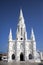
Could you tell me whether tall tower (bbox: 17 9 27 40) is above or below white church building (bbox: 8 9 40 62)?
above

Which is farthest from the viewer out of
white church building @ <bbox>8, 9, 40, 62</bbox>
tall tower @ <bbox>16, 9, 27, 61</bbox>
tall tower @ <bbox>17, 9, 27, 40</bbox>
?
tall tower @ <bbox>17, 9, 27, 40</bbox>

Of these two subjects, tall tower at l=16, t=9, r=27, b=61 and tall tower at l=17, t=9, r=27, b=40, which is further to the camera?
tall tower at l=17, t=9, r=27, b=40

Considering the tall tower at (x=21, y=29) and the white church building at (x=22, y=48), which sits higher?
the tall tower at (x=21, y=29)

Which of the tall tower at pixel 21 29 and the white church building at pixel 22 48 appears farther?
the tall tower at pixel 21 29

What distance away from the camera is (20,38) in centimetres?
5266

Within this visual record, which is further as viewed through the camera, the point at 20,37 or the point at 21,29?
the point at 21,29

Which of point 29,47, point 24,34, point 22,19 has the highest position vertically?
point 22,19

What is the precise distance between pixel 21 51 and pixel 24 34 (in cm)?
568

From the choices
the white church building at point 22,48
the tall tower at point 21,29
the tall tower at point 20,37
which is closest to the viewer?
the white church building at point 22,48

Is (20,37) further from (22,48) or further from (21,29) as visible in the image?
(22,48)

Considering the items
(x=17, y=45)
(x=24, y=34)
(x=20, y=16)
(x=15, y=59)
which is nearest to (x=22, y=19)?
(x=20, y=16)

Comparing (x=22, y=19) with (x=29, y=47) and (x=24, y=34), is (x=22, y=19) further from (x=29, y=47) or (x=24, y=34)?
(x=29, y=47)

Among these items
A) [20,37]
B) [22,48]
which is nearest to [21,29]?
[20,37]

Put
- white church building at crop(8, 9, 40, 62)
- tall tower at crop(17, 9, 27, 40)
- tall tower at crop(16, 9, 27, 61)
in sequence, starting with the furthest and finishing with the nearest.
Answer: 1. tall tower at crop(17, 9, 27, 40)
2. tall tower at crop(16, 9, 27, 61)
3. white church building at crop(8, 9, 40, 62)
